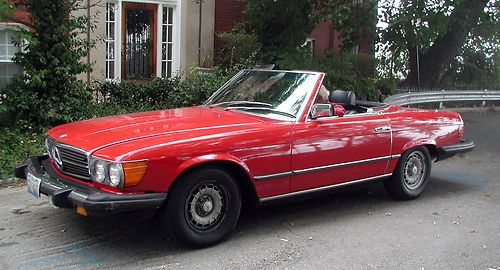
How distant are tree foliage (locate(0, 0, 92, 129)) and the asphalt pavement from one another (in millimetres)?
2524

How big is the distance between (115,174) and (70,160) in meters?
0.66

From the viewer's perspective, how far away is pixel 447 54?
55.0 feet

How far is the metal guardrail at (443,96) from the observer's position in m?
14.5

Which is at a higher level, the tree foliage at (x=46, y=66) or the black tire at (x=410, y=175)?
the tree foliage at (x=46, y=66)

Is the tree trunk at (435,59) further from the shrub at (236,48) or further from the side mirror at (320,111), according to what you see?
the side mirror at (320,111)

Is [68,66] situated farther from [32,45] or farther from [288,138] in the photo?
[288,138]

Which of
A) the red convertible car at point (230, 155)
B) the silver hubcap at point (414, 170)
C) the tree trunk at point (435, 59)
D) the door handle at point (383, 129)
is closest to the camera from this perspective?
the red convertible car at point (230, 155)

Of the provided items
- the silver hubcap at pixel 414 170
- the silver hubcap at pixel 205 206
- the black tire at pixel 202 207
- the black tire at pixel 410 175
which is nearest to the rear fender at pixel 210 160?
the black tire at pixel 202 207

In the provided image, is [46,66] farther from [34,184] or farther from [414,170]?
[414,170]

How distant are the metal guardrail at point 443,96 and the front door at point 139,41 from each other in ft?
19.2

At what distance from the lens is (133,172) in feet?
13.8

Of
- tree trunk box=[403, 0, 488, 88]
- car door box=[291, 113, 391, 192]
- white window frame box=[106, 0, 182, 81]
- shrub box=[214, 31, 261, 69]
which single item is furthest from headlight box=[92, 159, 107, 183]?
tree trunk box=[403, 0, 488, 88]

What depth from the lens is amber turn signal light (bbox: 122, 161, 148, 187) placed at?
4.18 meters

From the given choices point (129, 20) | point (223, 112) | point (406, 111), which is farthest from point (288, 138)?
point (129, 20)
